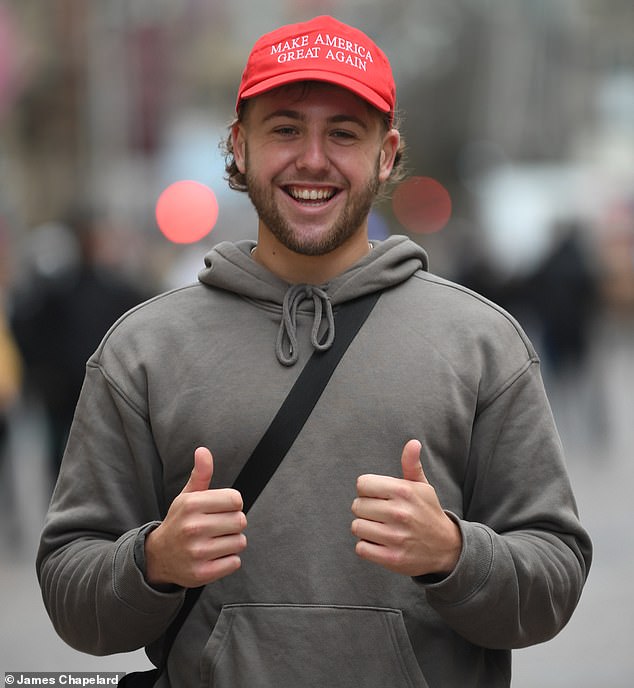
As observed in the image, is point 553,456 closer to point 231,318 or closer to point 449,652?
point 449,652

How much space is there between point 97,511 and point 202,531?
39cm

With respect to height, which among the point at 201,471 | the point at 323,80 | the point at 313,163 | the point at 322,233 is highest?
the point at 323,80

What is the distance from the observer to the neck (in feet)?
9.91

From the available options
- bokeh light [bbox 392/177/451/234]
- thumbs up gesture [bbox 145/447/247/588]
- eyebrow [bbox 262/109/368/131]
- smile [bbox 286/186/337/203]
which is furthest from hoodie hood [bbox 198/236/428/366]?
bokeh light [bbox 392/177/451/234]

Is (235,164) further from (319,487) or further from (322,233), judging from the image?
(319,487)

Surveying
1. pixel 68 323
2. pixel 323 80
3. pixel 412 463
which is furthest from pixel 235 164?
pixel 68 323

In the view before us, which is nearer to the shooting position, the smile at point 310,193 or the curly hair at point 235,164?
the smile at point 310,193

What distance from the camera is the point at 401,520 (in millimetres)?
2541

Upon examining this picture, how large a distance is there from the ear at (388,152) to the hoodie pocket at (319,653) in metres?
0.92

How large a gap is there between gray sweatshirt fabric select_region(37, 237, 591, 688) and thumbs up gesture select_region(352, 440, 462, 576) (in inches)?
4.9

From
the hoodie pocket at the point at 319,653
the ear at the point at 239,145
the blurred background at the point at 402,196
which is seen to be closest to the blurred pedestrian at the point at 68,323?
the blurred background at the point at 402,196

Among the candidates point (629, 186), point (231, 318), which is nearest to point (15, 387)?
point (231, 318)

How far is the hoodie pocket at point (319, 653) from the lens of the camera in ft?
9.07

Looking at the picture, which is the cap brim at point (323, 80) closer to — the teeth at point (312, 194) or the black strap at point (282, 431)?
the teeth at point (312, 194)
